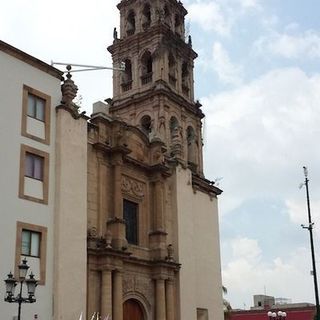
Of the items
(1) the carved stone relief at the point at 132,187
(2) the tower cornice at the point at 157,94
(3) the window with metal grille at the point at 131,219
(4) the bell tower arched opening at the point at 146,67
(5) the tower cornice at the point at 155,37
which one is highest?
(5) the tower cornice at the point at 155,37

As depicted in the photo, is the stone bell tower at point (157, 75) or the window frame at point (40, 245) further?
the stone bell tower at point (157, 75)

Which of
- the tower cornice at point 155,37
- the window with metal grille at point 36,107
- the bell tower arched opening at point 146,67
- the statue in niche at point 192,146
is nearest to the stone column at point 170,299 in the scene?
the window with metal grille at point 36,107

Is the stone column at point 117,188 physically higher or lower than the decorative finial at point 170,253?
higher

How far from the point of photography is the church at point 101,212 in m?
20.6

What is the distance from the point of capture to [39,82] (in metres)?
22.2

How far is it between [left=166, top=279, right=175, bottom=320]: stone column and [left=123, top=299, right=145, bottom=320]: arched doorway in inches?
46.6

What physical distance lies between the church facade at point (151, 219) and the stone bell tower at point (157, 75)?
11 centimetres

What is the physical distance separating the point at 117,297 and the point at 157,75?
17273 millimetres

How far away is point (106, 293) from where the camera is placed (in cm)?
2270

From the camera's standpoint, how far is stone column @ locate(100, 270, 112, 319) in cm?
2258

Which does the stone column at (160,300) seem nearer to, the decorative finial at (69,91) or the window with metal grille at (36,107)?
the decorative finial at (69,91)

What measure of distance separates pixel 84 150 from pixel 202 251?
9.61 meters

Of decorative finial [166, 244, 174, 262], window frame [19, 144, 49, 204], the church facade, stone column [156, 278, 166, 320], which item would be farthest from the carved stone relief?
window frame [19, 144, 49, 204]

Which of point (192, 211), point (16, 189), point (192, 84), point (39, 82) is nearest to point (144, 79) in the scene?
point (192, 84)
